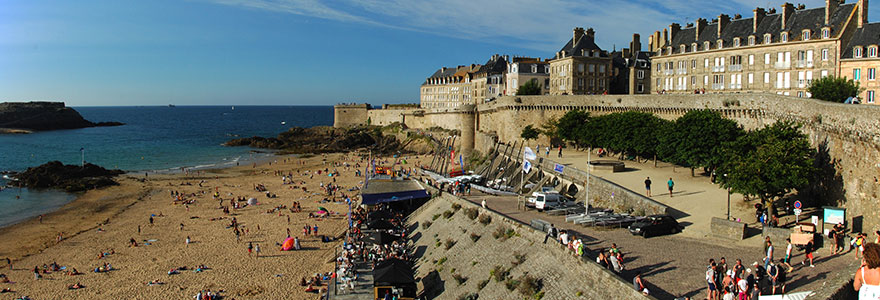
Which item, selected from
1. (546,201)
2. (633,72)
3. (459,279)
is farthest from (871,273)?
(633,72)

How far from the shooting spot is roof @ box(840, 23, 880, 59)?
29266mm

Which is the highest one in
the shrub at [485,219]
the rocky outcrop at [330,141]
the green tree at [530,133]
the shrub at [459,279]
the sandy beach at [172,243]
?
the green tree at [530,133]

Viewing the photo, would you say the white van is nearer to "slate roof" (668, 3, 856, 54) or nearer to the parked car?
the parked car

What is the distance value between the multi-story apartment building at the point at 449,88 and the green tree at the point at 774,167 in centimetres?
Result: 5271

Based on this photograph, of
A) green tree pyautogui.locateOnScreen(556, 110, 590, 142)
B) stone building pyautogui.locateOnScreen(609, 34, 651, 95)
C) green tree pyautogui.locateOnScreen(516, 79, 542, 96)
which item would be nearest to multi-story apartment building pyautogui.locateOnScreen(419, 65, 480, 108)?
green tree pyautogui.locateOnScreen(516, 79, 542, 96)

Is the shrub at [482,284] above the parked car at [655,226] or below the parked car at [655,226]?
below

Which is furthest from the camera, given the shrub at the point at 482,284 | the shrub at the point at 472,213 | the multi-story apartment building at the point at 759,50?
the multi-story apartment building at the point at 759,50

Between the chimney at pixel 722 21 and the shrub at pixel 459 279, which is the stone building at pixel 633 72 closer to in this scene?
the chimney at pixel 722 21

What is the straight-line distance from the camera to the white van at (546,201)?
23.8 meters

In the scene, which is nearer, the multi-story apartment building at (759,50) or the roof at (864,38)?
the roof at (864,38)

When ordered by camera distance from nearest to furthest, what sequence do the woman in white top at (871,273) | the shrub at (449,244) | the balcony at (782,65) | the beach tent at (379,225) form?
the woman in white top at (871,273)
the shrub at (449,244)
the beach tent at (379,225)
the balcony at (782,65)

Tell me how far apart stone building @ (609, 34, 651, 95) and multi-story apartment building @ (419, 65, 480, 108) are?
972 inches

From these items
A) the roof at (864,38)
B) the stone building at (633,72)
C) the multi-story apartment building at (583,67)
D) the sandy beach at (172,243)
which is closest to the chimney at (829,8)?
the roof at (864,38)

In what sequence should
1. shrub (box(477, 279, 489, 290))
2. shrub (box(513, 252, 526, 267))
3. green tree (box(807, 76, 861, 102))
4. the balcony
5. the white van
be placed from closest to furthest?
1. shrub (box(477, 279, 489, 290))
2. shrub (box(513, 252, 526, 267))
3. the white van
4. green tree (box(807, 76, 861, 102))
5. the balcony
